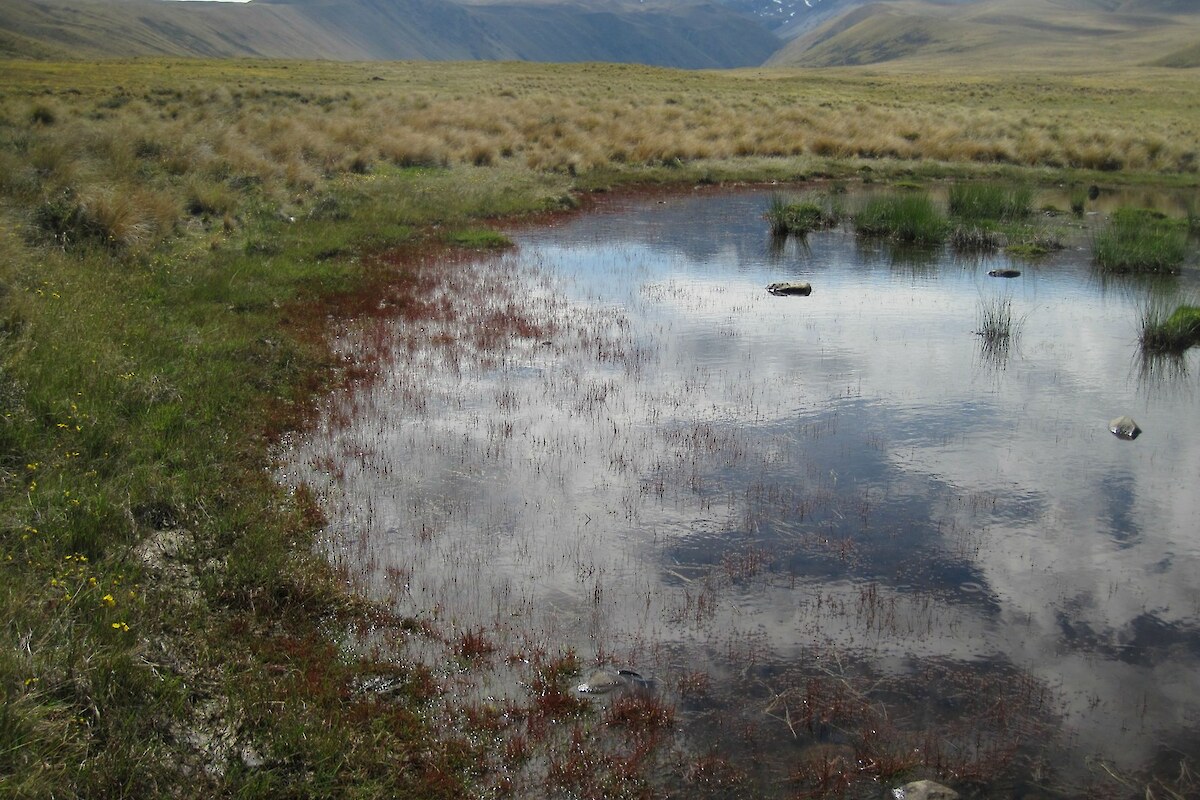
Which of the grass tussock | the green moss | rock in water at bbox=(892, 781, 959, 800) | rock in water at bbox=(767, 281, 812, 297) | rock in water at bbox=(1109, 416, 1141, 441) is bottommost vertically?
rock in water at bbox=(892, 781, 959, 800)

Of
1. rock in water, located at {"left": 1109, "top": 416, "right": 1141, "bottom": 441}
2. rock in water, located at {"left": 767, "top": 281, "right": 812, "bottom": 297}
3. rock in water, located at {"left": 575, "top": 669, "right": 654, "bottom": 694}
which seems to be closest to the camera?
rock in water, located at {"left": 575, "top": 669, "right": 654, "bottom": 694}

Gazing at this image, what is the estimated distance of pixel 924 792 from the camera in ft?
16.0

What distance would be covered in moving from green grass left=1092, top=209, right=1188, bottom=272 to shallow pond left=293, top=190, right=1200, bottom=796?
12.8 ft

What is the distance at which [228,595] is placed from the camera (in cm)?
632

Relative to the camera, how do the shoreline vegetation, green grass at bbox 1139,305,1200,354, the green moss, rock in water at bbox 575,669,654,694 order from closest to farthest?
1. the shoreline vegetation
2. rock in water at bbox 575,669,654,694
3. green grass at bbox 1139,305,1200,354
4. the green moss

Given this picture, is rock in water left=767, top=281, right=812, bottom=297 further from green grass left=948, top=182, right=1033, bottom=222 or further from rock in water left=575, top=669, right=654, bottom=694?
rock in water left=575, top=669, right=654, bottom=694

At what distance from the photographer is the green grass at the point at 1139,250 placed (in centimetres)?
1827

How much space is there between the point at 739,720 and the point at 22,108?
28.8m

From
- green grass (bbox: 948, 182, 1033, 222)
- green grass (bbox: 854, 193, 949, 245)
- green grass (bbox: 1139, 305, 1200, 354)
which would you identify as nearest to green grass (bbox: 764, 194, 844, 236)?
green grass (bbox: 854, 193, 949, 245)

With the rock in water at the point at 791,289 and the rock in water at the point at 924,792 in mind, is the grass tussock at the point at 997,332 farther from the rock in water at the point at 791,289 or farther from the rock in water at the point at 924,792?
the rock in water at the point at 924,792

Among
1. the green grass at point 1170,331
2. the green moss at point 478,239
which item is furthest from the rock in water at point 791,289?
the green moss at point 478,239

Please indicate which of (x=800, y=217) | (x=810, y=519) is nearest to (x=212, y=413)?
(x=810, y=519)

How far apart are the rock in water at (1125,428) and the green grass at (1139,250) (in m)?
9.64

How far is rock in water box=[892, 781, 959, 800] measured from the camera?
4852 millimetres
